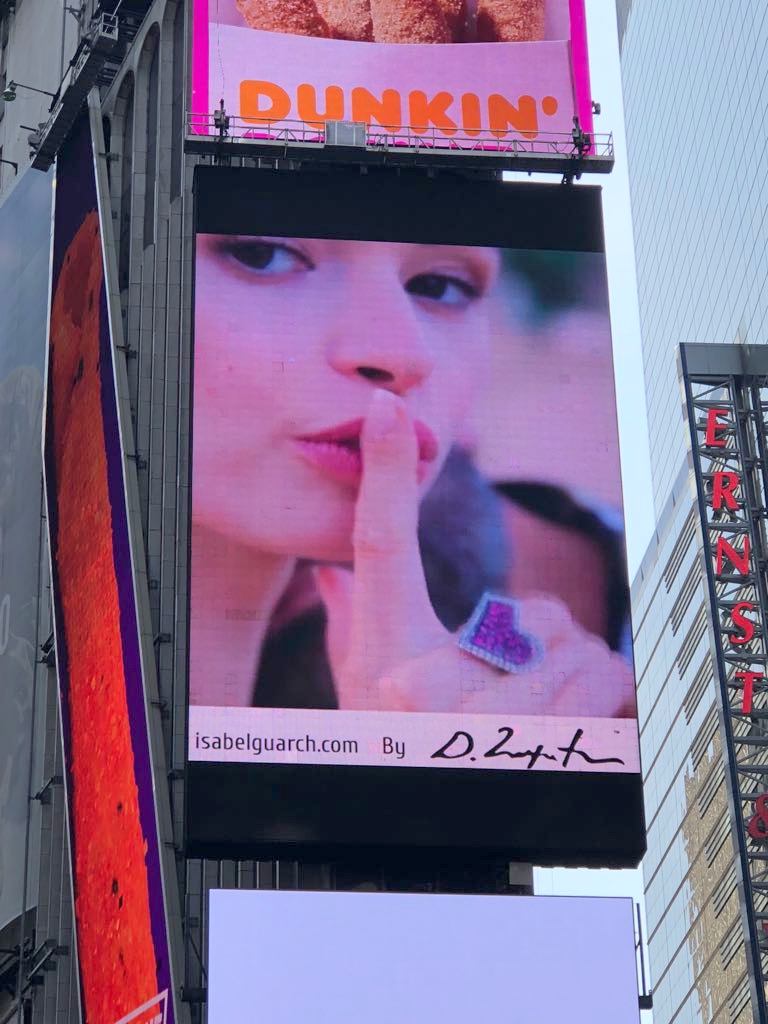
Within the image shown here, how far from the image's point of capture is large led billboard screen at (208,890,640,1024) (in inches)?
1485

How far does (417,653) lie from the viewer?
41500mm

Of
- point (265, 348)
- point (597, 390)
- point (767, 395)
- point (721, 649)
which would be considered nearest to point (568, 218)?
point (597, 390)

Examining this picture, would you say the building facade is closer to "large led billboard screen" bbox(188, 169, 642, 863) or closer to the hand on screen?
"large led billboard screen" bbox(188, 169, 642, 863)

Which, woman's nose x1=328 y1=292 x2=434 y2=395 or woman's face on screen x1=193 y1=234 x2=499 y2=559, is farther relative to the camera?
woman's nose x1=328 y1=292 x2=434 y2=395

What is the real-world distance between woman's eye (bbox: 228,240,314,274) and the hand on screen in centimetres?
554

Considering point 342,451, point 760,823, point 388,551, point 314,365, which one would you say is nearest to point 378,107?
point 314,365

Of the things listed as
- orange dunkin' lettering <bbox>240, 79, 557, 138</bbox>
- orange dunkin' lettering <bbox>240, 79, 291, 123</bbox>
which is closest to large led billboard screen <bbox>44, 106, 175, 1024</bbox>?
orange dunkin' lettering <bbox>240, 79, 291, 123</bbox>

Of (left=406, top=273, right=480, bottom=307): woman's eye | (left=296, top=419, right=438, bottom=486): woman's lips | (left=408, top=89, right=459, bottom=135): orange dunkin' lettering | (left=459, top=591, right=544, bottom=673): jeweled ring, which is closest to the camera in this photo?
(left=459, top=591, right=544, bottom=673): jeweled ring

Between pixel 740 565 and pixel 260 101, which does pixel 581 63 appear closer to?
pixel 260 101

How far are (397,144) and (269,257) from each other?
194 inches

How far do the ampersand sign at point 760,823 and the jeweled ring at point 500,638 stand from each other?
17.1m

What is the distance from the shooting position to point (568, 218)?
47094 mm

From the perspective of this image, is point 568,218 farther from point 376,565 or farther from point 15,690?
point 15,690

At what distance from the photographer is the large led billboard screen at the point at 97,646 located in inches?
1638
